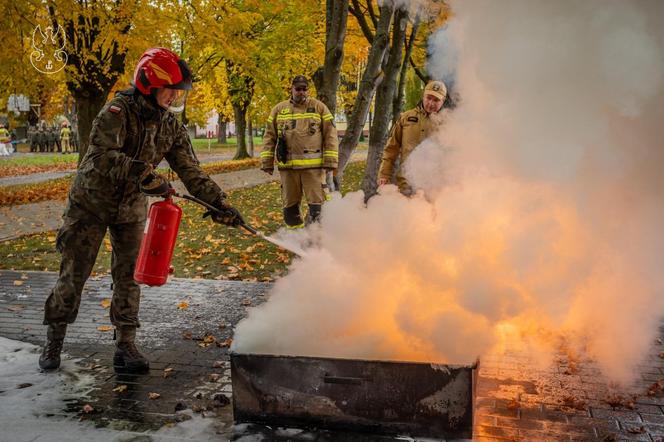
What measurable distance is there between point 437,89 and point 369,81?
405 centimetres

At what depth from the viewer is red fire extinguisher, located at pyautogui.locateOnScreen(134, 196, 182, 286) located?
4.86m

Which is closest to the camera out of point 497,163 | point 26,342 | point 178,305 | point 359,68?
point 497,163

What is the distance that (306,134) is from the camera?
8734 mm

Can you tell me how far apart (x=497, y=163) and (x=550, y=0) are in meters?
1.08

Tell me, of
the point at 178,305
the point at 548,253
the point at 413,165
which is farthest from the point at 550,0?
the point at 178,305

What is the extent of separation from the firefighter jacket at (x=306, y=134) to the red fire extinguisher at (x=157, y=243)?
3.97m

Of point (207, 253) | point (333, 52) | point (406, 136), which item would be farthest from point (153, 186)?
point (333, 52)

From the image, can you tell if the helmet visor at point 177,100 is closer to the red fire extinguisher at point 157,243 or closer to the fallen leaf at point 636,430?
the red fire extinguisher at point 157,243

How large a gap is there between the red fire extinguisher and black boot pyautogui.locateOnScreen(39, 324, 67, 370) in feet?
2.86

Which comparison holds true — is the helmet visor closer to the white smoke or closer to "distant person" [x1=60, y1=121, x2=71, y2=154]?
the white smoke

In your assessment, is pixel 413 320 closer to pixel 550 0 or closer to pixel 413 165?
pixel 550 0

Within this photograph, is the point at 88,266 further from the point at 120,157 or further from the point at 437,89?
the point at 437,89

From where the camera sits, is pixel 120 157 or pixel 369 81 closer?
pixel 120 157

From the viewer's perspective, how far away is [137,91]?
4.95 meters
